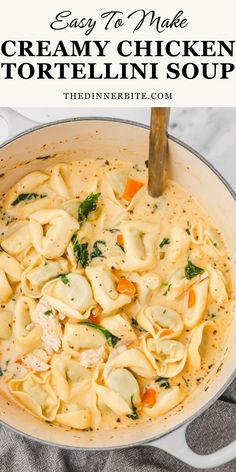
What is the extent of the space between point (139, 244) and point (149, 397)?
0.69 m

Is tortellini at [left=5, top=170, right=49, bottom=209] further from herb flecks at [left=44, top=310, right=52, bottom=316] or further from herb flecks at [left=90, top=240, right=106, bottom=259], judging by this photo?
Answer: herb flecks at [left=44, top=310, right=52, bottom=316]

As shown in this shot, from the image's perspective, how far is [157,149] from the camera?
3.24 metres

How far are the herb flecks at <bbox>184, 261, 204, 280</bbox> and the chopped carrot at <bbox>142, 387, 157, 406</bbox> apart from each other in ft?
1.76

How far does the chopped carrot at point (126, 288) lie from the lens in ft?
11.4

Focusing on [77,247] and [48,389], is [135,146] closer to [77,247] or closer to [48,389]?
[77,247]

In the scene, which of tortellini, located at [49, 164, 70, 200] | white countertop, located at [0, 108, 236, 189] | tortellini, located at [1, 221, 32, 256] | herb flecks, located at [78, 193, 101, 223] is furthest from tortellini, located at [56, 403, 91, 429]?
white countertop, located at [0, 108, 236, 189]

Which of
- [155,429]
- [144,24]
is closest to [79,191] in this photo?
[144,24]

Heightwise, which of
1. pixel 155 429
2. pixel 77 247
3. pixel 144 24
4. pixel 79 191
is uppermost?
pixel 144 24

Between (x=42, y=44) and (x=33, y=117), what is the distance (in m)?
0.38

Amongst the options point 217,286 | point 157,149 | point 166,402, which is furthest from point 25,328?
point 157,149

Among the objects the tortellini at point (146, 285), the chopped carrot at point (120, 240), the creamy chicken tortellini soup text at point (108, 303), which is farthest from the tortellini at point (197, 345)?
the chopped carrot at point (120, 240)

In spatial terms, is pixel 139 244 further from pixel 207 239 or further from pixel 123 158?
pixel 123 158

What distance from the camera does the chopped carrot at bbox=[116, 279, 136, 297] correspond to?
3469mm

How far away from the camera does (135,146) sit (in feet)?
11.6
